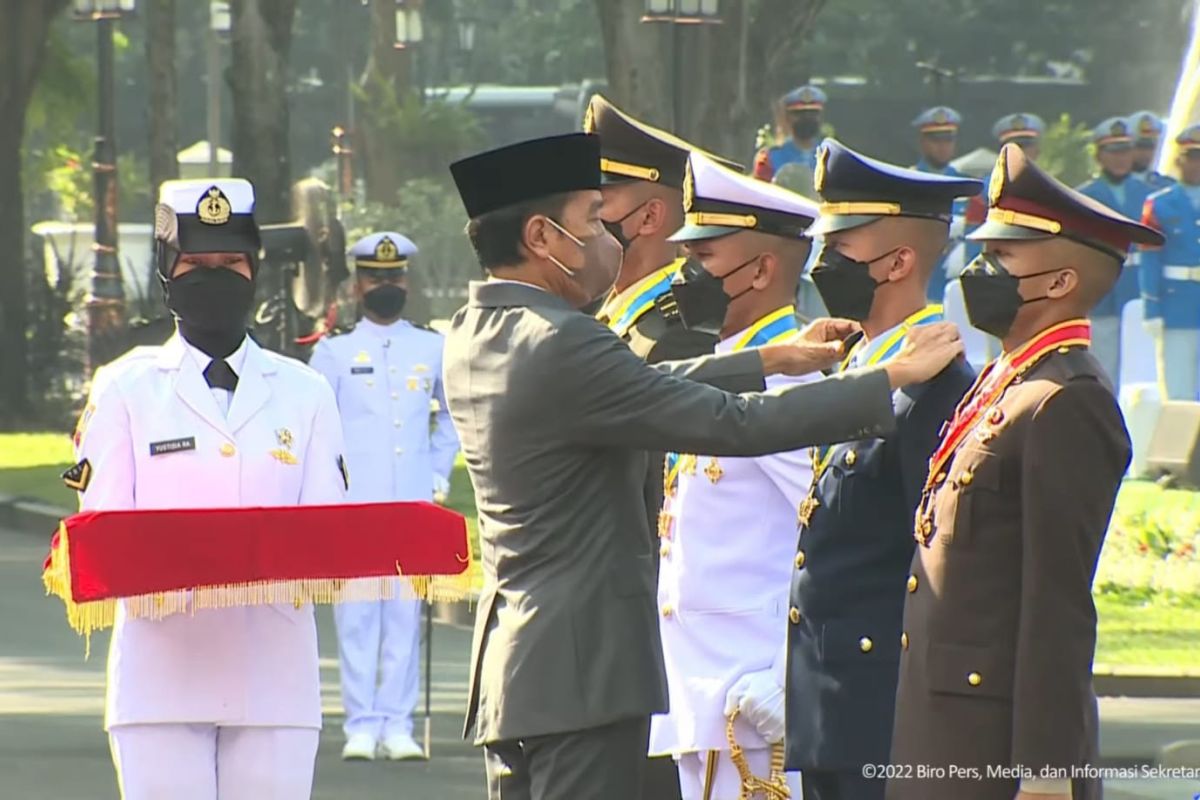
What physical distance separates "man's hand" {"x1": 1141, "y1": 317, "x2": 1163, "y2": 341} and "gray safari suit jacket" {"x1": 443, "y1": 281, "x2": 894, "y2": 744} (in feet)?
46.6

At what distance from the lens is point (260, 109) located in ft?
78.1

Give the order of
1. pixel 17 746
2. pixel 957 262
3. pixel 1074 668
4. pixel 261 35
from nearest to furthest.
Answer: pixel 1074 668 → pixel 17 746 → pixel 957 262 → pixel 261 35

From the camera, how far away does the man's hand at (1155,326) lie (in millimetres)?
19000

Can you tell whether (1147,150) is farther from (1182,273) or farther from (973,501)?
(973,501)

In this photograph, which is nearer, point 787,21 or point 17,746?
point 17,746

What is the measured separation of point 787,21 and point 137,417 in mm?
21360

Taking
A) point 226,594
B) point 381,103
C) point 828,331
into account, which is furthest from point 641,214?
point 381,103

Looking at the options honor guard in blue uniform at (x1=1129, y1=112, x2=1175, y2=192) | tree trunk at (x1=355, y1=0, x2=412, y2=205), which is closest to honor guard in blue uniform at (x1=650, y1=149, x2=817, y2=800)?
honor guard in blue uniform at (x1=1129, y1=112, x2=1175, y2=192)

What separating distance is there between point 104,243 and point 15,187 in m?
1.61

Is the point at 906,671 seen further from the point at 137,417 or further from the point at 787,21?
the point at 787,21

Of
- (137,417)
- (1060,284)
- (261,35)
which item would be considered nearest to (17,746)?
(137,417)

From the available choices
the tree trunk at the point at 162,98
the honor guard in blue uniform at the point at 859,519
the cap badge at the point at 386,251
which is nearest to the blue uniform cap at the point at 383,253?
the cap badge at the point at 386,251

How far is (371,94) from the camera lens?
161 ft

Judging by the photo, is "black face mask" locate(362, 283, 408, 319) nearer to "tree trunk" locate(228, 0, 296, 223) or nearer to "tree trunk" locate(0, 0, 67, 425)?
"tree trunk" locate(228, 0, 296, 223)
